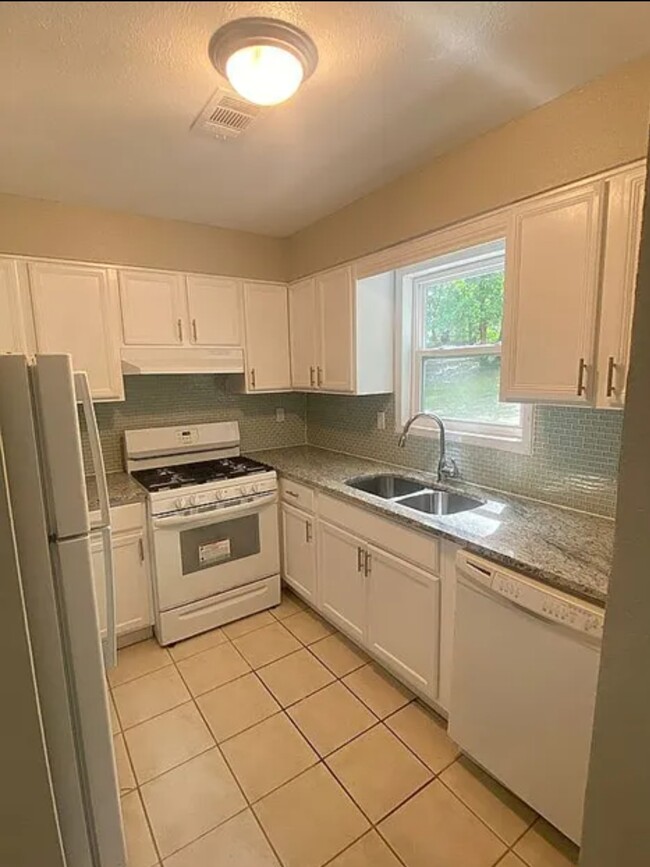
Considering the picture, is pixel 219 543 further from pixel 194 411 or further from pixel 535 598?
pixel 535 598

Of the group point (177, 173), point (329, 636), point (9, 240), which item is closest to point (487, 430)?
point (329, 636)

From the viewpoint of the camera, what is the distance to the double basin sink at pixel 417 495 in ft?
7.48

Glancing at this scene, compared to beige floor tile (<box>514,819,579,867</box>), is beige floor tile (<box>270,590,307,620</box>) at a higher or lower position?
higher

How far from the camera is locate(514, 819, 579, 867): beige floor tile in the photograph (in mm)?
1397

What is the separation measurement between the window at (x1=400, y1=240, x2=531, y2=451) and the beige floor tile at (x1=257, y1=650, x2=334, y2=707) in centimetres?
144

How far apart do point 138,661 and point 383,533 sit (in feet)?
5.03

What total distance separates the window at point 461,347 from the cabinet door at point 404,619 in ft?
2.63

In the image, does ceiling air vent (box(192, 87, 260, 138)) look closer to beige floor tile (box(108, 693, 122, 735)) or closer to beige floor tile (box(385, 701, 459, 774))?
beige floor tile (box(108, 693, 122, 735))

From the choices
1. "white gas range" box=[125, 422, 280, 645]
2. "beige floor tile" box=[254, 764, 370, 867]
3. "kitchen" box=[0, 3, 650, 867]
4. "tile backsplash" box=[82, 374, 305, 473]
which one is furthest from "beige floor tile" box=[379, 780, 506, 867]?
"tile backsplash" box=[82, 374, 305, 473]

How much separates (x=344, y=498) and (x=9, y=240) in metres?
2.15

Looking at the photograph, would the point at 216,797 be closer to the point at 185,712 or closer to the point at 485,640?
the point at 185,712

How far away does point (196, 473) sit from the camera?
2.76 meters

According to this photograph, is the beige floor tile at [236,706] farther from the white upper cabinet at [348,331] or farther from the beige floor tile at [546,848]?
the white upper cabinet at [348,331]

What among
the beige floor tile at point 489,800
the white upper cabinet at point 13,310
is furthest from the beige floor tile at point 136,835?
the white upper cabinet at point 13,310
